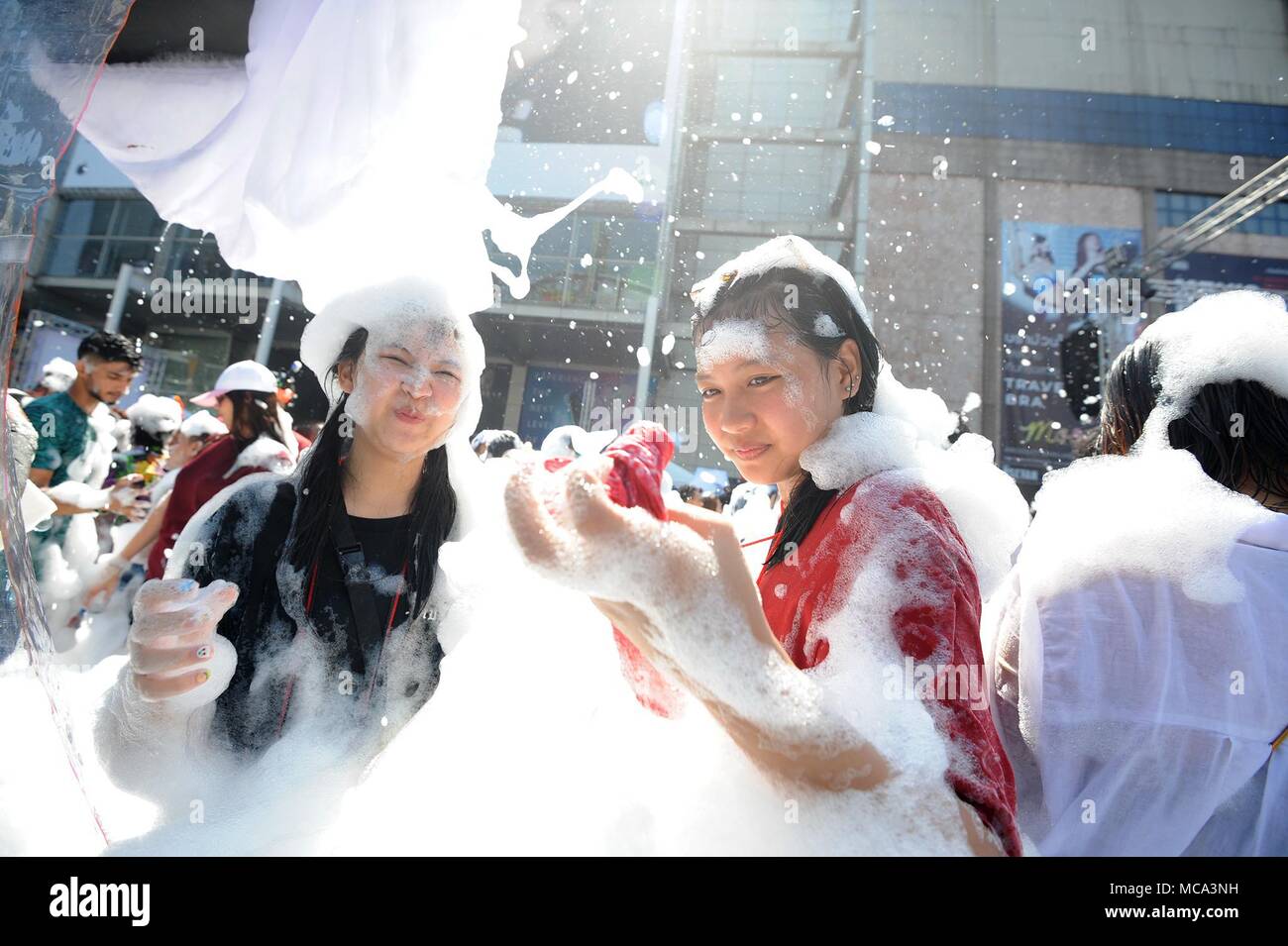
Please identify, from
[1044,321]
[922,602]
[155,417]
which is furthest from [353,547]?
[1044,321]

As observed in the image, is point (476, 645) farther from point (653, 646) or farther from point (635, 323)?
point (635, 323)

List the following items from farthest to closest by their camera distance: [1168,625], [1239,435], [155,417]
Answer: [155,417] → [1239,435] → [1168,625]

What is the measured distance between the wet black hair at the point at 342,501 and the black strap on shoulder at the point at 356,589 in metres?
0.03

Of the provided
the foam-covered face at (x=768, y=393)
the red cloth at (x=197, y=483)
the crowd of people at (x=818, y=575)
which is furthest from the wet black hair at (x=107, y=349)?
the foam-covered face at (x=768, y=393)

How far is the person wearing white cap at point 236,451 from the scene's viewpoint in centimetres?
293

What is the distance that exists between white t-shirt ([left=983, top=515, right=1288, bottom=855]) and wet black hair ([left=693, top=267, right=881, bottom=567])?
1.68 ft

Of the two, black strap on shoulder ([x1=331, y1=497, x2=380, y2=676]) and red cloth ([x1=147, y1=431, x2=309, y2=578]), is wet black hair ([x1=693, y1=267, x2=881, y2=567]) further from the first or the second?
red cloth ([x1=147, y1=431, x2=309, y2=578])

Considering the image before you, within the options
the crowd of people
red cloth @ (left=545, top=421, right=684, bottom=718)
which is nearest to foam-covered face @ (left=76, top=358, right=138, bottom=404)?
the crowd of people

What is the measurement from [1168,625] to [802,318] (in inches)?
32.7

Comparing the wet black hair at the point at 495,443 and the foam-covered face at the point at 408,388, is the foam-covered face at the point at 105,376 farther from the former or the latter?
the foam-covered face at the point at 408,388

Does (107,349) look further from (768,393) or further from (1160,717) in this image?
(1160,717)

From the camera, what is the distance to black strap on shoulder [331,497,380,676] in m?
1.38

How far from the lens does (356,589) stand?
140 cm
